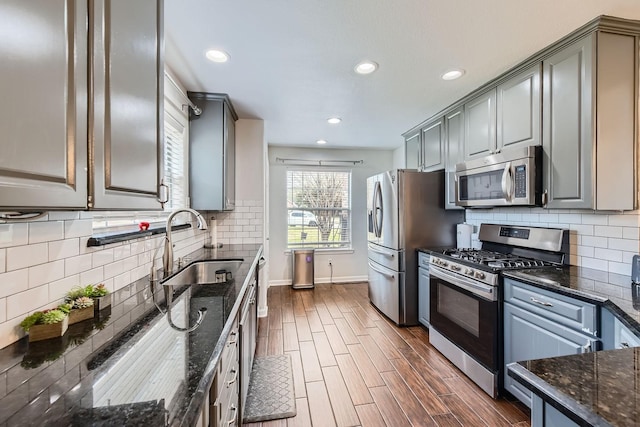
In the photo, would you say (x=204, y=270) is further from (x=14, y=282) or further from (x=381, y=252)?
(x=381, y=252)

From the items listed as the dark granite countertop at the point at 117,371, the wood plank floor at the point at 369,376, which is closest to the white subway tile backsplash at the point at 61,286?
the dark granite countertop at the point at 117,371

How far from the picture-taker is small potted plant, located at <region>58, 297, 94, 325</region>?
1.03 metres

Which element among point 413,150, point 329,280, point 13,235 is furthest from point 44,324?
point 329,280

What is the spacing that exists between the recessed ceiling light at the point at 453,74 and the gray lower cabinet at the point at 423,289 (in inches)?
67.5

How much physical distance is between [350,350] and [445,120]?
Result: 8.66 feet

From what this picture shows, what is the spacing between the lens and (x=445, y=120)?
123 inches

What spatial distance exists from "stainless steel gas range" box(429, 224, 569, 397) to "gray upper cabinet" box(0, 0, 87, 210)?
92.1 inches

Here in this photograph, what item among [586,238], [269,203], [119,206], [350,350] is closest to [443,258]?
[586,238]

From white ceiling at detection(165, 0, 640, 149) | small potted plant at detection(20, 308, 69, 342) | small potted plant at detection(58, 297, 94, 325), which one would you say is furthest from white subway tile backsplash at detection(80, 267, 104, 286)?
white ceiling at detection(165, 0, 640, 149)

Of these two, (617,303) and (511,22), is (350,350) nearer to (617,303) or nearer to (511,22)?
(617,303)

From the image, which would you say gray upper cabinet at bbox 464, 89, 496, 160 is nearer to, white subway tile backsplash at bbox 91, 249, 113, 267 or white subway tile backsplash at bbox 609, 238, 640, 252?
white subway tile backsplash at bbox 609, 238, 640, 252

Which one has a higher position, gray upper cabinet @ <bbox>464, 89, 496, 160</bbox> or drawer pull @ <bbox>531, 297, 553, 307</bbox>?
gray upper cabinet @ <bbox>464, 89, 496, 160</bbox>

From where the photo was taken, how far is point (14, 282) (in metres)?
0.89

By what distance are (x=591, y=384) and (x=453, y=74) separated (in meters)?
2.30
